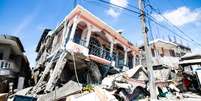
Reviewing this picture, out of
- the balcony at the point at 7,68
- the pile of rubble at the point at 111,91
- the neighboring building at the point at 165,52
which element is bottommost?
the pile of rubble at the point at 111,91

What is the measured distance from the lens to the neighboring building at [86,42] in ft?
48.9

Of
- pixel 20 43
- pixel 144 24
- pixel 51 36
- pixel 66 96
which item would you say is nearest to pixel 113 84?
pixel 66 96

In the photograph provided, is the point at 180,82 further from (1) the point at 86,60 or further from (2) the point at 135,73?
(1) the point at 86,60

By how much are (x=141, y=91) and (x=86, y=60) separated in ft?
16.9

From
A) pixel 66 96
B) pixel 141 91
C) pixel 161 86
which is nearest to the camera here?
pixel 66 96

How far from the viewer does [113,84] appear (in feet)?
43.3

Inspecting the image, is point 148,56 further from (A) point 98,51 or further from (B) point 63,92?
(A) point 98,51

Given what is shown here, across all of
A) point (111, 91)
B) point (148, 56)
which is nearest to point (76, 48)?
point (111, 91)

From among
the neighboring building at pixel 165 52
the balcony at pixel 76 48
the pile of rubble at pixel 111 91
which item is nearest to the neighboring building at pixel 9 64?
the pile of rubble at pixel 111 91

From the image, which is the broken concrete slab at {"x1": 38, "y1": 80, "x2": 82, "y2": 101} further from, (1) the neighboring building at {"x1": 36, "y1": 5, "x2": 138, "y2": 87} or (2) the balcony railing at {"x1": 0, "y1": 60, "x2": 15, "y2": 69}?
(2) the balcony railing at {"x1": 0, "y1": 60, "x2": 15, "y2": 69}

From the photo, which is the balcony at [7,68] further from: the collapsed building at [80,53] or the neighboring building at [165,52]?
the neighboring building at [165,52]

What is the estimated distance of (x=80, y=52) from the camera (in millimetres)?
14148

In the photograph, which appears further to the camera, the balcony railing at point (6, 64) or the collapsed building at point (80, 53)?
the balcony railing at point (6, 64)

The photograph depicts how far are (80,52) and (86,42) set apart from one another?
2.00m
